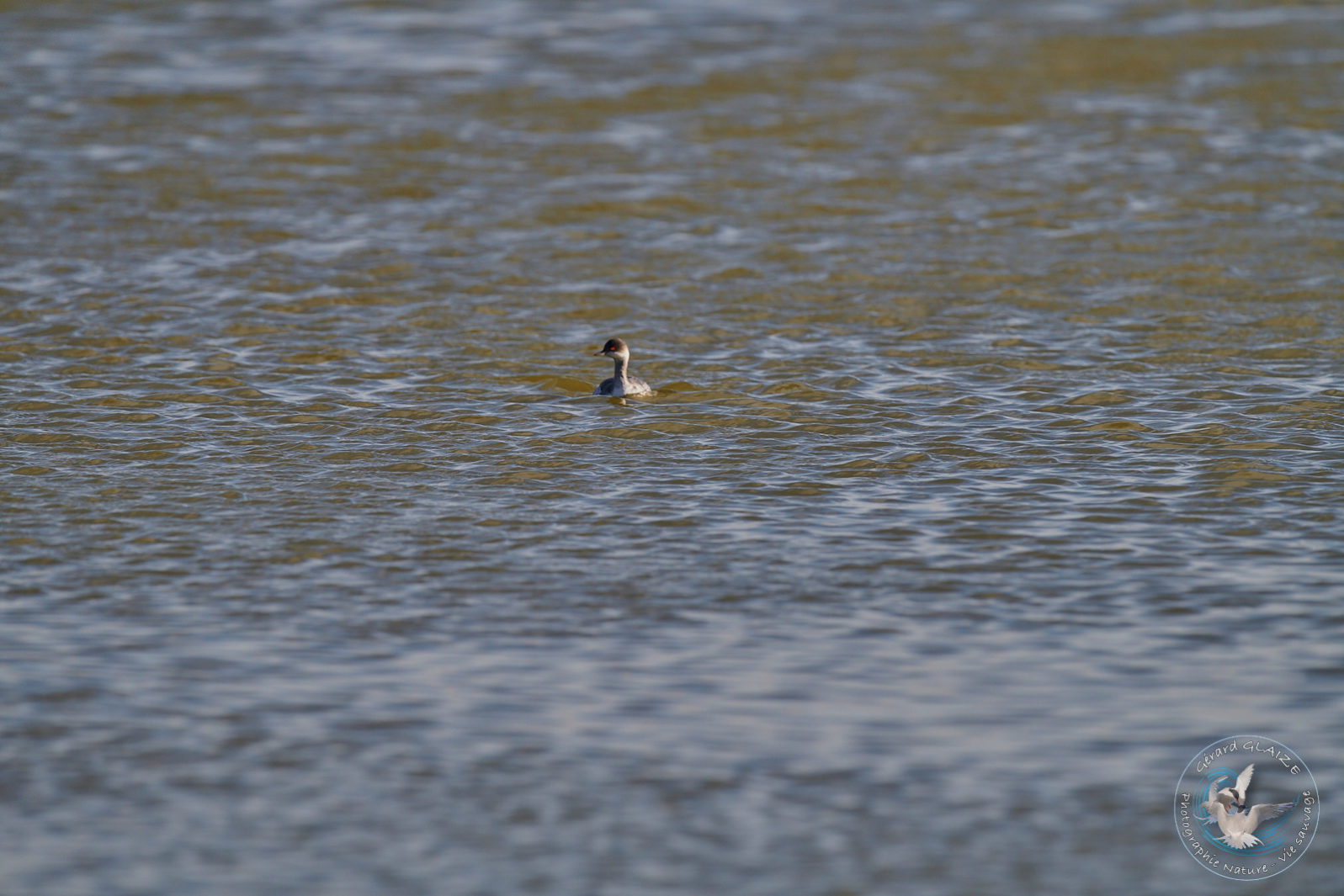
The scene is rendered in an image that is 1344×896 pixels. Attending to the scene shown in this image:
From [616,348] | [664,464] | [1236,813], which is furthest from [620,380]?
[1236,813]

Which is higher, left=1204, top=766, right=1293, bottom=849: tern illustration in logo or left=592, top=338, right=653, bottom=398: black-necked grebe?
left=592, top=338, right=653, bottom=398: black-necked grebe

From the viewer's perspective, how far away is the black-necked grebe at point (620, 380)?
42.2 ft

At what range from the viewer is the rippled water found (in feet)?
23.0

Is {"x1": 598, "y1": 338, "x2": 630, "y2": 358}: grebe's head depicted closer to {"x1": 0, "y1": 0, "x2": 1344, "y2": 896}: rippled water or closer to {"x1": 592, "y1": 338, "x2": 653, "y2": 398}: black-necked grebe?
{"x1": 592, "y1": 338, "x2": 653, "y2": 398}: black-necked grebe

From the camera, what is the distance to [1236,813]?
6.97 metres

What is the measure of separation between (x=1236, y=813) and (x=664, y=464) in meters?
5.31

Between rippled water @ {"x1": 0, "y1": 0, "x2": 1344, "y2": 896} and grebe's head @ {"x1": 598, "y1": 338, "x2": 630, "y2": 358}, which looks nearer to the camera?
rippled water @ {"x1": 0, "y1": 0, "x2": 1344, "y2": 896}

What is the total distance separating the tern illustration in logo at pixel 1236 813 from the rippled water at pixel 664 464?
8.9 inches

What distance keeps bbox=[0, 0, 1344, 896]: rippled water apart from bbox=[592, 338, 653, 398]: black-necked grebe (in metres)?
0.15

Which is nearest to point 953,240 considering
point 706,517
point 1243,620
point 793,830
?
point 706,517

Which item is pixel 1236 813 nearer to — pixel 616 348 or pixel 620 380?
pixel 620 380

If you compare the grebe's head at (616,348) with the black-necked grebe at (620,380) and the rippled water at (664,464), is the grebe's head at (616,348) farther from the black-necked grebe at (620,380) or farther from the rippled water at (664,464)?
the rippled water at (664,464)

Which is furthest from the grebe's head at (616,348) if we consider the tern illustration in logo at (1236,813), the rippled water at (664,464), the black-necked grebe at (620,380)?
the tern illustration in logo at (1236,813)

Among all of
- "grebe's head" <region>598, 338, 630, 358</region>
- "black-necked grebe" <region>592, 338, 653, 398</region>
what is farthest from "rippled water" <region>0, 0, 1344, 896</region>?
"grebe's head" <region>598, 338, 630, 358</region>
